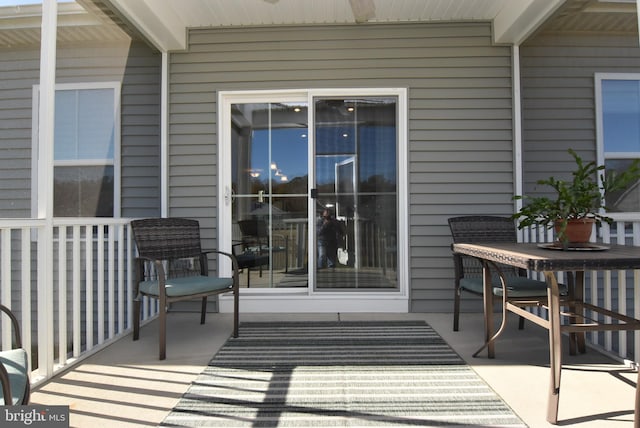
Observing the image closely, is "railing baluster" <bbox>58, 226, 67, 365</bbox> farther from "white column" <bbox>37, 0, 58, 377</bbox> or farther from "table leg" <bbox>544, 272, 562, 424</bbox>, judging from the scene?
"table leg" <bbox>544, 272, 562, 424</bbox>

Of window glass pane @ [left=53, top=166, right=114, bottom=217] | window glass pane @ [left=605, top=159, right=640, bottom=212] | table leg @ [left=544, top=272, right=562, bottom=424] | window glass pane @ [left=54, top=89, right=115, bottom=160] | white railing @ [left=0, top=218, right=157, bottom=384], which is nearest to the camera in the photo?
table leg @ [left=544, top=272, right=562, bottom=424]

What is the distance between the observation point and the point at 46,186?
228cm

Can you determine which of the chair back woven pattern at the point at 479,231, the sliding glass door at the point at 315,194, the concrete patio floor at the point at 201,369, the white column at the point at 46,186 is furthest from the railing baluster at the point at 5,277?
the chair back woven pattern at the point at 479,231

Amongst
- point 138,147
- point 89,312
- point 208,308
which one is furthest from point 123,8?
point 208,308

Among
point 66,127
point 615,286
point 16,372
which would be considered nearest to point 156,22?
point 66,127

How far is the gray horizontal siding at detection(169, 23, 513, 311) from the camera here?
3639 millimetres

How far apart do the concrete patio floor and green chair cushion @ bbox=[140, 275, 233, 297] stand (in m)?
0.38

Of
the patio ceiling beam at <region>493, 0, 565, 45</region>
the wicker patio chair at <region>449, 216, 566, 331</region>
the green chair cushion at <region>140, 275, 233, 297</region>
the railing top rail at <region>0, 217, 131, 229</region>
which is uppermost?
the patio ceiling beam at <region>493, 0, 565, 45</region>

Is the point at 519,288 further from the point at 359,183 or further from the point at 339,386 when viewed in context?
the point at 359,183

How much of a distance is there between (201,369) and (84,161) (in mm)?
1870

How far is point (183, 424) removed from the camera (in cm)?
172

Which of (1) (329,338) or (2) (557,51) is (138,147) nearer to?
(1) (329,338)

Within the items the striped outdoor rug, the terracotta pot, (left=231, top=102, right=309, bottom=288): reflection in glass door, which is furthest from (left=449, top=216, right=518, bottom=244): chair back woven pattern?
(left=231, top=102, right=309, bottom=288): reflection in glass door

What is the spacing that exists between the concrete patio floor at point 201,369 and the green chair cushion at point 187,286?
38 cm
